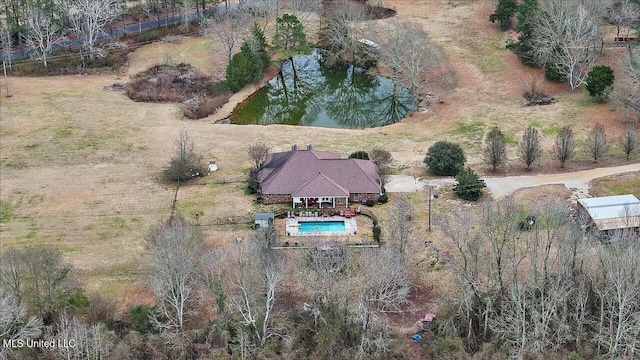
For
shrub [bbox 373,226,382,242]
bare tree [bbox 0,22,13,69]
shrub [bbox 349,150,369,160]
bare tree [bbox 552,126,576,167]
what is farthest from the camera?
bare tree [bbox 0,22,13,69]

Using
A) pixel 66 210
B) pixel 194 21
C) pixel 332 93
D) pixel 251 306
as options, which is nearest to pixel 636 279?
pixel 251 306

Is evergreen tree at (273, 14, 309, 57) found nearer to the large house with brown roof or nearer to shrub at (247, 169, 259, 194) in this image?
shrub at (247, 169, 259, 194)

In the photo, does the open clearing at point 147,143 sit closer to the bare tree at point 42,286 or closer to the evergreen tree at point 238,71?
the evergreen tree at point 238,71

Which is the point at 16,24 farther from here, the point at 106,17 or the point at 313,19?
the point at 313,19

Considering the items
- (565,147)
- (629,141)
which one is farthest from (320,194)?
(629,141)

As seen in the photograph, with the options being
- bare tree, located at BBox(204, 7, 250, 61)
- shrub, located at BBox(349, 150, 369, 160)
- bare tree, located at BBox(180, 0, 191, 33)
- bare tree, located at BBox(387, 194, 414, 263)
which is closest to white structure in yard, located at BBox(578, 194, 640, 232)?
bare tree, located at BBox(387, 194, 414, 263)

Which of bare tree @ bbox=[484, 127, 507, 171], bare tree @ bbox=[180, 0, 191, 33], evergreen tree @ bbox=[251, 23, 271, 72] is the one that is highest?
bare tree @ bbox=[180, 0, 191, 33]
